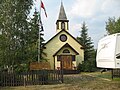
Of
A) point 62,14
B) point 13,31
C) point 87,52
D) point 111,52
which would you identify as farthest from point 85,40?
point 111,52

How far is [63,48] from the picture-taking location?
133 feet

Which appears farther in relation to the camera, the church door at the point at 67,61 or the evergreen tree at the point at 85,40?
the evergreen tree at the point at 85,40

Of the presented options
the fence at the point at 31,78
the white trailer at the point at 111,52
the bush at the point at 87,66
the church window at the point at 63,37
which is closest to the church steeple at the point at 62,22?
the church window at the point at 63,37

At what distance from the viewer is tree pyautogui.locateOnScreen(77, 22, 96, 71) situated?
40.9 metres

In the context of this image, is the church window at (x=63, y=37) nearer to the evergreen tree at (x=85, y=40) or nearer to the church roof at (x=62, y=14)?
the church roof at (x=62, y=14)

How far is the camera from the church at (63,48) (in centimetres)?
4000

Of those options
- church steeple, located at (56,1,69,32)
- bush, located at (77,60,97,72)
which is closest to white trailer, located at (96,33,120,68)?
bush, located at (77,60,97,72)

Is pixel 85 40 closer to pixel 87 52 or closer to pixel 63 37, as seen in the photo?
pixel 87 52

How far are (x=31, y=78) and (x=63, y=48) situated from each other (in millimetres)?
A: 19815

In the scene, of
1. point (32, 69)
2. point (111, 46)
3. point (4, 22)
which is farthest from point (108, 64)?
point (4, 22)

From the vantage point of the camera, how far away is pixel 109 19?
5916cm

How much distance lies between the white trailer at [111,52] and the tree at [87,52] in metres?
24.0

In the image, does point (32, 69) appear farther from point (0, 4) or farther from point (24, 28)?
point (0, 4)

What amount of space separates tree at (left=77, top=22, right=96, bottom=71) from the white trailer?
24.0m
